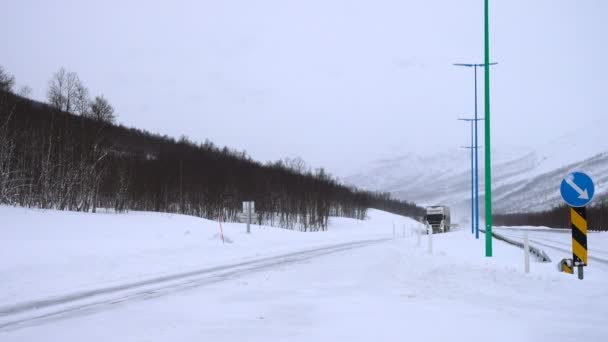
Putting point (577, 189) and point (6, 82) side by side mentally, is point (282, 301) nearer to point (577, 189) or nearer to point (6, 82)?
point (577, 189)

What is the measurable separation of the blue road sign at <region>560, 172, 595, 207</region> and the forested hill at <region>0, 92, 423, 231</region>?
3570 centimetres

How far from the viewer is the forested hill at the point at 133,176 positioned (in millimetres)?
49938

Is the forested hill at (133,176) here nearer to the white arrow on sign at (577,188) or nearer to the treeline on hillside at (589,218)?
the white arrow on sign at (577,188)

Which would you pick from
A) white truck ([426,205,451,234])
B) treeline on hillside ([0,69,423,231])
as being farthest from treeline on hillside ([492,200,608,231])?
treeline on hillside ([0,69,423,231])

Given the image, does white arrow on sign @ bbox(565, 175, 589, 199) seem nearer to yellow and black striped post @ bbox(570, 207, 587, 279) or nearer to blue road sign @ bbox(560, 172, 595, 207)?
blue road sign @ bbox(560, 172, 595, 207)

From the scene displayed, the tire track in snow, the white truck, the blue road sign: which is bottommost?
the tire track in snow

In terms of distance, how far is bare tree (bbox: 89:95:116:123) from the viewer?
58.6 metres

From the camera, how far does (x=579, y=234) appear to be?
38.5 feet

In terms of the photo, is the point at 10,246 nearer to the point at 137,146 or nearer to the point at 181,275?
the point at 181,275

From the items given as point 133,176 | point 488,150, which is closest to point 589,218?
point 133,176

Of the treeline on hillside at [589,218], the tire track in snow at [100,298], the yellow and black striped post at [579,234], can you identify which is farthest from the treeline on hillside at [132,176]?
the treeline on hillside at [589,218]

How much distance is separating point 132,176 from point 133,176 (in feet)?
2.05

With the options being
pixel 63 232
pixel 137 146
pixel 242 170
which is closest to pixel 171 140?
pixel 137 146

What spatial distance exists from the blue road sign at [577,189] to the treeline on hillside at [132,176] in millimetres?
37981
